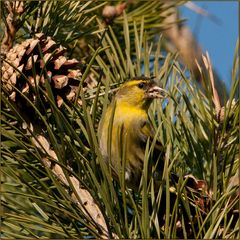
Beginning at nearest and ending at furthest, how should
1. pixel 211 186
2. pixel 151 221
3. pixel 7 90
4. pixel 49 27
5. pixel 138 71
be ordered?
1. pixel 151 221
2. pixel 7 90
3. pixel 211 186
4. pixel 49 27
5. pixel 138 71

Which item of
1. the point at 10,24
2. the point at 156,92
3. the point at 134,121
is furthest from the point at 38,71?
the point at 134,121

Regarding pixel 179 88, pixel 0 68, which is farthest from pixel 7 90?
pixel 179 88

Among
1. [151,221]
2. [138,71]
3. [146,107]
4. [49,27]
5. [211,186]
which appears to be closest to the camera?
[151,221]

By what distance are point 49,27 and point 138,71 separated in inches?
12.8

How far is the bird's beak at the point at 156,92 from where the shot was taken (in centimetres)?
173

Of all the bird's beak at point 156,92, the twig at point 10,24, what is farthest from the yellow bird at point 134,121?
the twig at point 10,24

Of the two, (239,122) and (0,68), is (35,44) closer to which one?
(0,68)

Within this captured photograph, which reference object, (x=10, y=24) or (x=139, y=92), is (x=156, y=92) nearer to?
(x=139, y=92)

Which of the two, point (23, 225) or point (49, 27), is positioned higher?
point (49, 27)

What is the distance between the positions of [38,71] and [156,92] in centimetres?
57

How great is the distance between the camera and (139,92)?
6.56ft

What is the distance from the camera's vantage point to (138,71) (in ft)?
5.74

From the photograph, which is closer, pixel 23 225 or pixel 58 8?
pixel 23 225

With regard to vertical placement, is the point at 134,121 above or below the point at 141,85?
below
